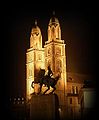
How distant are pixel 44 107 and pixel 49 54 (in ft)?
71.8

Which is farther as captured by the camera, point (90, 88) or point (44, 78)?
point (90, 88)

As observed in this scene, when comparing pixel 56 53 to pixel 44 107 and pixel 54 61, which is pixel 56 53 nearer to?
pixel 54 61

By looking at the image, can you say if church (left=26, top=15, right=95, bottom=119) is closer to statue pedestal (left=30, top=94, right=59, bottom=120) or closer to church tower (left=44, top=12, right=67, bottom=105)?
church tower (left=44, top=12, right=67, bottom=105)

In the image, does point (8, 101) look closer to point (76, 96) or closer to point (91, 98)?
point (91, 98)

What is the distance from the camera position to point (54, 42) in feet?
136

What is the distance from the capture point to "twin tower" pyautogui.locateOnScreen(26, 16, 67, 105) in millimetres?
40000

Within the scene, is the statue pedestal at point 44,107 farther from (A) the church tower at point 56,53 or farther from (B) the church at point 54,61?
(A) the church tower at point 56,53

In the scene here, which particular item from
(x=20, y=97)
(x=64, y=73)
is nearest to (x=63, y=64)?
(x=64, y=73)

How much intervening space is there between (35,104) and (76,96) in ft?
63.0

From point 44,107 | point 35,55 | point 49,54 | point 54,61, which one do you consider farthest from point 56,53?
point 44,107

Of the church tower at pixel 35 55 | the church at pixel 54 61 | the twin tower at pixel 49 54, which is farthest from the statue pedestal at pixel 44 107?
the church tower at pixel 35 55

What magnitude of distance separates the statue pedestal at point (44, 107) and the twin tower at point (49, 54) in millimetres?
18616

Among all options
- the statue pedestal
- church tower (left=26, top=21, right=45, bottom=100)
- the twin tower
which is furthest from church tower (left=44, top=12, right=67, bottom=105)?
the statue pedestal

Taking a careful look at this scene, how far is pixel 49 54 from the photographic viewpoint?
41.7 m
